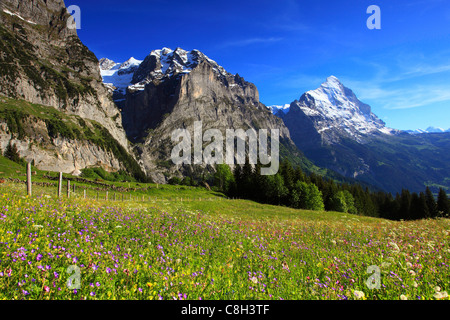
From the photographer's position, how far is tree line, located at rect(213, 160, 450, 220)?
2923 inches

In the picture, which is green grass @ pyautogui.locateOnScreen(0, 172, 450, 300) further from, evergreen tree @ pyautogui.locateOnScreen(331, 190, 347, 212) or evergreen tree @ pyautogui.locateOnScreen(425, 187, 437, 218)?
evergreen tree @ pyautogui.locateOnScreen(425, 187, 437, 218)

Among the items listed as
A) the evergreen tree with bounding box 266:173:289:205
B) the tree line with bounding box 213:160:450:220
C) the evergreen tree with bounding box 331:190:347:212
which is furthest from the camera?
the evergreen tree with bounding box 331:190:347:212

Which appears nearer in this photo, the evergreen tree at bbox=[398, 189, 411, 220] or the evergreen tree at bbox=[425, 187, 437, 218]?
the evergreen tree at bbox=[425, 187, 437, 218]

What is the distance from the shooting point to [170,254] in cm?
724

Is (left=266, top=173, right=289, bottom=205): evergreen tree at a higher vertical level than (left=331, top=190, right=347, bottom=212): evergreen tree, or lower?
higher

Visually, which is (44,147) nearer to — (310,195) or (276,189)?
(276,189)

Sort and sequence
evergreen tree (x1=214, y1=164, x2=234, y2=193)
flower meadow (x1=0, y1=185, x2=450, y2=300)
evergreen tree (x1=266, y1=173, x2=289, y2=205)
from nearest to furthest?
flower meadow (x1=0, y1=185, x2=450, y2=300), evergreen tree (x1=266, y1=173, x2=289, y2=205), evergreen tree (x1=214, y1=164, x2=234, y2=193)

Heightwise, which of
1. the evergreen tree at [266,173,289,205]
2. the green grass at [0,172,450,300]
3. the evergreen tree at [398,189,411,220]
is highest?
the green grass at [0,172,450,300]

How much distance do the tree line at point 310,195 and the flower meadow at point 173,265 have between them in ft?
218

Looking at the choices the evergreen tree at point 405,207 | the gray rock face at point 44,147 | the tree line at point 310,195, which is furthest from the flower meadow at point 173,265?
the gray rock face at point 44,147

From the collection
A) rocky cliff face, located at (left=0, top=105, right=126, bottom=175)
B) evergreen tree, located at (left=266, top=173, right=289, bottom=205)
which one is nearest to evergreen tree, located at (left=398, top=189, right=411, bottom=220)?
evergreen tree, located at (left=266, top=173, right=289, bottom=205)

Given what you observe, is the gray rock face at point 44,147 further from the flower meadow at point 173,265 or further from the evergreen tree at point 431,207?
the evergreen tree at point 431,207

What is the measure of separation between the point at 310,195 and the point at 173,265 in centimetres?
7286

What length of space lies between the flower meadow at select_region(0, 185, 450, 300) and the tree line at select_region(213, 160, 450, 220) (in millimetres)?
66392
